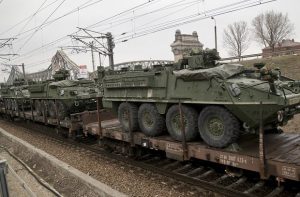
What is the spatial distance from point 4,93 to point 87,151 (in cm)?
1483

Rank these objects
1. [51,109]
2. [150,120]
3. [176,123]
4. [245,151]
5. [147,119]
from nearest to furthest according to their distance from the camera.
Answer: [245,151], [176,123], [150,120], [147,119], [51,109]

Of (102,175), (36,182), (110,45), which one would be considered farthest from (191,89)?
(110,45)

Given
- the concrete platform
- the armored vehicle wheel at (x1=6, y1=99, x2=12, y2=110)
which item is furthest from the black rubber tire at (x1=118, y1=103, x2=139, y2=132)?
the armored vehicle wheel at (x1=6, y1=99, x2=12, y2=110)

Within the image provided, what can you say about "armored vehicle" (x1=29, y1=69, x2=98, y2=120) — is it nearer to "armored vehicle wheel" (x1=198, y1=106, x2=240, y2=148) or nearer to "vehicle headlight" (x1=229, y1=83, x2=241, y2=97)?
"armored vehicle wheel" (x1=198, y1=106, x2=240, y2=148)

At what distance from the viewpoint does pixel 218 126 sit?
8133 mm

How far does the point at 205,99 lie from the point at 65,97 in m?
8.78

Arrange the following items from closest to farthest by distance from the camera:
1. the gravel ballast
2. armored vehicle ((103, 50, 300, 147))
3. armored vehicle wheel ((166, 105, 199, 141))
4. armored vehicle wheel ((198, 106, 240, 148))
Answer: armored vehicle ((103, 50, 300, 147)), armored vehicle wheel ((198, 106, 240, 148)), the gravel ballast, armored vehicle wheel ((166, 105, 199, 141))

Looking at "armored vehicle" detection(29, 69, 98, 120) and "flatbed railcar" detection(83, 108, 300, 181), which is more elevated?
"armored vehicle" detection(29, 69, 98, 120)

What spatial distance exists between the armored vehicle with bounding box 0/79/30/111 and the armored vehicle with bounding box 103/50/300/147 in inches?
454

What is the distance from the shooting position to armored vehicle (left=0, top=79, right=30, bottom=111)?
837 inches

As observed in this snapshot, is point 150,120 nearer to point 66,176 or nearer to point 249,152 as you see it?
point 66,176

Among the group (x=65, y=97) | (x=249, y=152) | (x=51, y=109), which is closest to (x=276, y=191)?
(x=249, y=152)

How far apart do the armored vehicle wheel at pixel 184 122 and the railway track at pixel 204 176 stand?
89 centimetres

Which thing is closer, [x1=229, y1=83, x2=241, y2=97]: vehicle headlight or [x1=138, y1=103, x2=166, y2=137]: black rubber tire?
[x1=229, y1=83, x2=241, y2=97]: vehicle headlight
